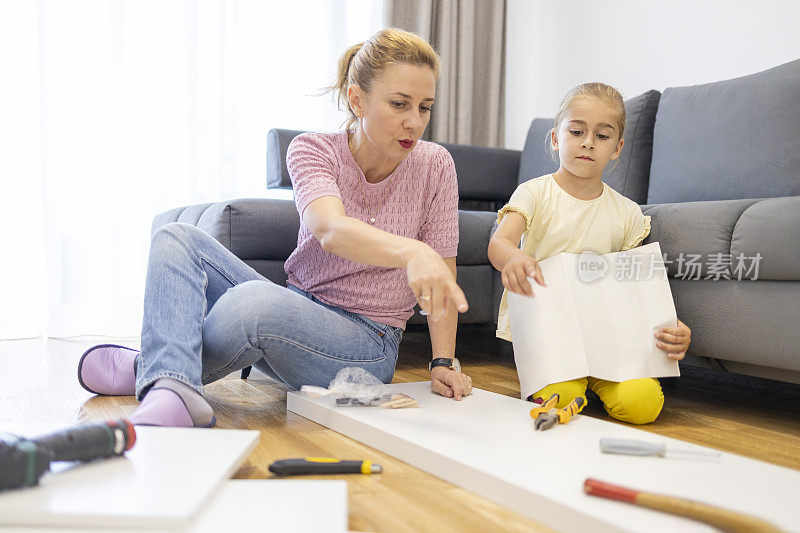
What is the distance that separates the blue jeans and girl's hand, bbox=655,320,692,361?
0.56 meters

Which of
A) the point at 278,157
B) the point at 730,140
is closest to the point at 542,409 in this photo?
the point at 730,140

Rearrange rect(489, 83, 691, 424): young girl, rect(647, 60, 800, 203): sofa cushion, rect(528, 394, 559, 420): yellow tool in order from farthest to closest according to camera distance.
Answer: rect(647, 60, 800, 203): sofa cushion < rect(489, 83, 691, 424): young girl < rect(528, 394, 559, 420): yellow tool

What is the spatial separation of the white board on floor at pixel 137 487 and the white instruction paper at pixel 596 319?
66 cm

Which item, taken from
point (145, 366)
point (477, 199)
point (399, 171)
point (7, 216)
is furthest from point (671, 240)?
point (7, 216)

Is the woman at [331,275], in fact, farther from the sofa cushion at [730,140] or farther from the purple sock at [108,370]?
the sofa cushion at [730,140]

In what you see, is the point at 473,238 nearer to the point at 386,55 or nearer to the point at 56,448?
the point at 386,55

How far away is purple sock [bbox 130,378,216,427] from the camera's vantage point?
1.04 meters

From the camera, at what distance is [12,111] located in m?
2.71

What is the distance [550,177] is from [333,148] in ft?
1.72

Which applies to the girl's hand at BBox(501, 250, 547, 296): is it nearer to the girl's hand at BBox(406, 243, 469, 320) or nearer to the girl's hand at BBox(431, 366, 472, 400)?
the girl's hand at BBox(431, 366, 472, 400)

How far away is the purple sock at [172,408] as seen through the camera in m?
1.04

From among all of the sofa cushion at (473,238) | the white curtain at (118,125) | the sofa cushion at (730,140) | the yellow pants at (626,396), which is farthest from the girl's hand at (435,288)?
the white curtain at (118,125)

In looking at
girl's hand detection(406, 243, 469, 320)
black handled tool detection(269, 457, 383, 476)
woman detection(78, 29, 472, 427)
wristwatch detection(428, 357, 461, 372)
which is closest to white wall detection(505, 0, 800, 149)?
woman detection(78, 29, 472, 427)

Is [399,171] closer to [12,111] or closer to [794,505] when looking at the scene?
[794,505]
